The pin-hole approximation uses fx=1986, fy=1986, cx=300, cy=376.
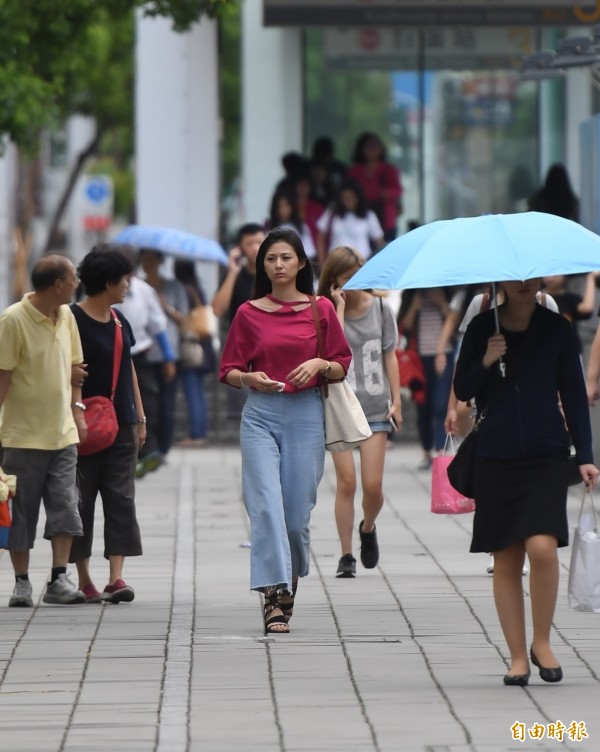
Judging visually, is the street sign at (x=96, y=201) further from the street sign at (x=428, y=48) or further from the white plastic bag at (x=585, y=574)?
the white plastic bag at (x=585, y=574)

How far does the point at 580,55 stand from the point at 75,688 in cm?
619

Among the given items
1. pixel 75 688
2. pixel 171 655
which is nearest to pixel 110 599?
pixel 171 655

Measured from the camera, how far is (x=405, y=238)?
7.71m

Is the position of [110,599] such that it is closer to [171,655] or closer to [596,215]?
[171,655]

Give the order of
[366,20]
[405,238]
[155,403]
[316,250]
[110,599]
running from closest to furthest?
1. [405,238]
2. [110,599]
3. [155,403]
4. [316,250]
5. [366,20]

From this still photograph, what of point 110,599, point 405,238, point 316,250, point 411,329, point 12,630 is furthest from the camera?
point 316,250

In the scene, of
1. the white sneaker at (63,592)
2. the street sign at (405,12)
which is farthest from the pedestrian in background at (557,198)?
the white sneaker at (63,592)

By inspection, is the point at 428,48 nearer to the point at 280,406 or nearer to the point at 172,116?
the point at 172,116

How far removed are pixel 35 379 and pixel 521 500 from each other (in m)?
3.11

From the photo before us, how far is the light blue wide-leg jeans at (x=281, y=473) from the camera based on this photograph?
867 cm

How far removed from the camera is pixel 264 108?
2509 centimetres

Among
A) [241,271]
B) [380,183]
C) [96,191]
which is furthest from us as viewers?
[96,191]

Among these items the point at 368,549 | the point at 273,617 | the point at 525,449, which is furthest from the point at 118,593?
the point at 525,449

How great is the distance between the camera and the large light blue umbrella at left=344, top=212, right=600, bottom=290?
7027 mm
